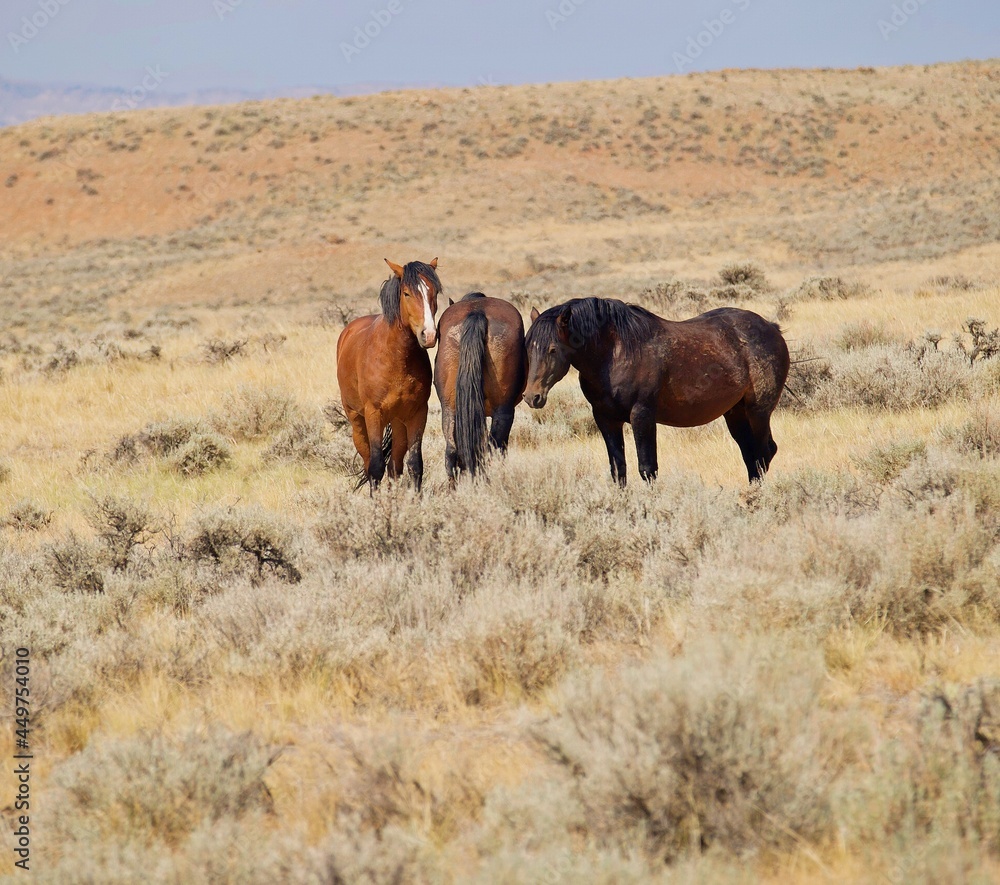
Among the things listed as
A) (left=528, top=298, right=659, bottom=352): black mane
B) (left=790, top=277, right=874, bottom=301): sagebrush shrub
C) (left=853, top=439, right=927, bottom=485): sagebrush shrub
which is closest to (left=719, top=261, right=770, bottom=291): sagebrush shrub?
(left=790, top=277, right=874, bottom=301): sagebrush shrub

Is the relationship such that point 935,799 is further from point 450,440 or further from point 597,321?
point 450,440

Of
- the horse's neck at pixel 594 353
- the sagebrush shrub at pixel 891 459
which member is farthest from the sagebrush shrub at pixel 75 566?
the sagebrush shrub at pixel 891 459

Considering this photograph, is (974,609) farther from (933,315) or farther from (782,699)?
(933,315)

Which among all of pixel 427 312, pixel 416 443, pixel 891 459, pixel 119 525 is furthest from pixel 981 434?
pixel 119 525

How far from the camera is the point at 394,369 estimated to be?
6.65 m

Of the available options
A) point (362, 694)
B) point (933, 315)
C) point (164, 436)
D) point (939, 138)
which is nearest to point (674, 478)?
point (362, 694)

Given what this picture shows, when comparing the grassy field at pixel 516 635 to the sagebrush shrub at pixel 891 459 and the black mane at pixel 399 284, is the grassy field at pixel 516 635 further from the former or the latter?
the black mane at pixel 399 284

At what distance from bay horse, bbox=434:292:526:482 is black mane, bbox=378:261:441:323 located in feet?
1.28

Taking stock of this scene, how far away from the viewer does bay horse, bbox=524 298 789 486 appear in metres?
6.03

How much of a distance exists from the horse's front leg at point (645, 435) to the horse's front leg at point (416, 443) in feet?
5.76

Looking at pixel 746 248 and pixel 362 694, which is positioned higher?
pixel 746 248

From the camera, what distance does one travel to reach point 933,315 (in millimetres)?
12742

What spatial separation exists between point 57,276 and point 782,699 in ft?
127

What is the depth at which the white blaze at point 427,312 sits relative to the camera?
19.7 feet
